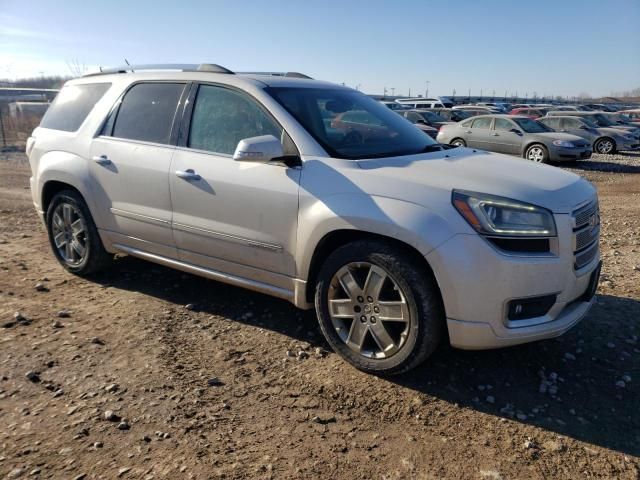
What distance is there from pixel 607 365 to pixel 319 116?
258cm

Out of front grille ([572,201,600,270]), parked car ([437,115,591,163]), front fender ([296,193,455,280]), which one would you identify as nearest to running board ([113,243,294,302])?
front fender ([296,193,455,280])

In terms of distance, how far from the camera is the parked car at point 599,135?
18.5 metres

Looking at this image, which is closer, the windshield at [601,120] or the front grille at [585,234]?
the front grille at [585,234]

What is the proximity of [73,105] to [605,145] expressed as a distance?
18778mm

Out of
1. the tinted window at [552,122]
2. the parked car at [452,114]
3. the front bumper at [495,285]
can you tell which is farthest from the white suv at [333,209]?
the parked car at [452,114]

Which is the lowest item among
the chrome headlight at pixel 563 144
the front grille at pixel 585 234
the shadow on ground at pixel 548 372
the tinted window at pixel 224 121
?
the shadow on ground at pixel 548 372

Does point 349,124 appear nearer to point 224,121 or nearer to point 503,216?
point 224,121

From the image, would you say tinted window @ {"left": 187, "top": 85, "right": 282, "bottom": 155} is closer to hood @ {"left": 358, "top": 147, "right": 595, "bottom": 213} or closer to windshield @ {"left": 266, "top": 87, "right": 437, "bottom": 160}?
windshield @ {"left": 266, "top": 87, "right": 437, "bottom": 160}

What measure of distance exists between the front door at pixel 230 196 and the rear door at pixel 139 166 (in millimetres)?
165

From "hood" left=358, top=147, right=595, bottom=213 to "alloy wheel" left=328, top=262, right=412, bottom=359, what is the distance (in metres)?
0.50

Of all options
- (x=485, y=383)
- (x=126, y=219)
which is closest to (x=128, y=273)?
(x=126, y=219)

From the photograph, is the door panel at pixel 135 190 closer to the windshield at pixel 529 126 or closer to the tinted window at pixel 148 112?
the tinted window at pixel 148 112

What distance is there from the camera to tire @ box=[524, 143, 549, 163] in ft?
48.8

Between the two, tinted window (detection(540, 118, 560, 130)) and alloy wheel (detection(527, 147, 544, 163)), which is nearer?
alloy wheel (detection(527, 147, 544, 163))
